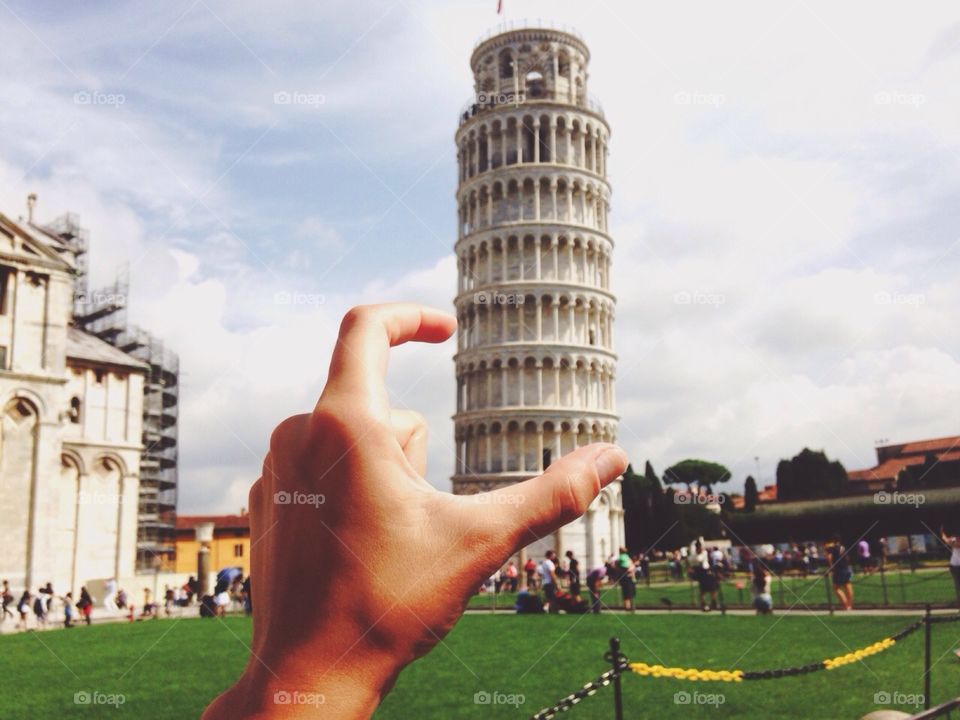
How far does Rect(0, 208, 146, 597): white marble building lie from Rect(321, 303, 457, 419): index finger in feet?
109

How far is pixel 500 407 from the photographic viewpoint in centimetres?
5338

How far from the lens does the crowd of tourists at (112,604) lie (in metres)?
24.4

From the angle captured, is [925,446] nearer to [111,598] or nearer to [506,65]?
[506,65]

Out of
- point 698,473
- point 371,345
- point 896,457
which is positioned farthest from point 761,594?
point 698,473

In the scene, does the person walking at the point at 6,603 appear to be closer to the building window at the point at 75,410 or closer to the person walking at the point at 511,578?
the building window at the point at 75,410

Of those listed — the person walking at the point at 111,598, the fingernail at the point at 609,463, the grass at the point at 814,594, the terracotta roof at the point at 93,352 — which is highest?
the terracotta roof at the point at 93,352

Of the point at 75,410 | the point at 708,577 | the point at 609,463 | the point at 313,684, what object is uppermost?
the point at 75,410

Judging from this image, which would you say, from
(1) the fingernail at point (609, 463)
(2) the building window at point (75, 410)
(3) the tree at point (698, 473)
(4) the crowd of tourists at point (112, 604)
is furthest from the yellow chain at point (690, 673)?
(3) the tree at point (698, 473)

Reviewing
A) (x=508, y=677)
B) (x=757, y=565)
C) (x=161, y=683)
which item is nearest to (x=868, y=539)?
(x=757, y=565)

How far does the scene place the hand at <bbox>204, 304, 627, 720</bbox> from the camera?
1.56m

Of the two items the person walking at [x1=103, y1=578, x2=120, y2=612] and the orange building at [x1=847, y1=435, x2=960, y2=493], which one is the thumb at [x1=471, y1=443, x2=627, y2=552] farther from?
the orange building at [x1=847, y1=435, x2=960, y2=493]

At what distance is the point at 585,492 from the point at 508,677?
9339 millimetres

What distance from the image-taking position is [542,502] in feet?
→ 5.41

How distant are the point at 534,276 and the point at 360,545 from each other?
53.1 m
